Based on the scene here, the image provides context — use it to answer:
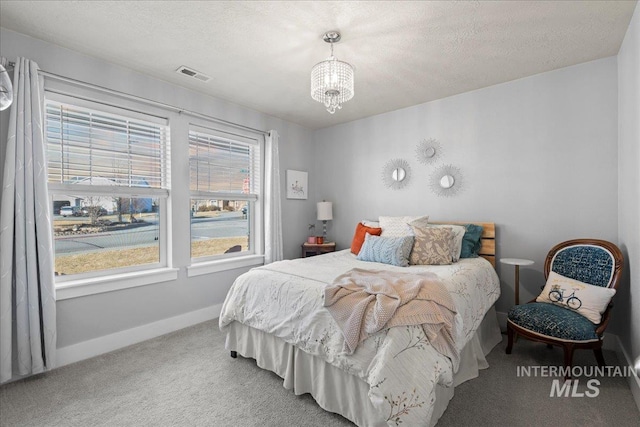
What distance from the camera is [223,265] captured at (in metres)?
3.70

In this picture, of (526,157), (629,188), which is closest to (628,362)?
(629,188)

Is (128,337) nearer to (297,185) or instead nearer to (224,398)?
(224,398)

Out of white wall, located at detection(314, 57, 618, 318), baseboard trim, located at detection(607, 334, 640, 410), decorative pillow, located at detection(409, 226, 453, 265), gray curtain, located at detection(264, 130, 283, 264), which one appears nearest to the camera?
baseboard trim, located at detection(607, 334, 640, 410)

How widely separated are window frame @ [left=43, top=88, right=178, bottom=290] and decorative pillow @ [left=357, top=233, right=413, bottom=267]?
2.09 m

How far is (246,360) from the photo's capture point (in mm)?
2523

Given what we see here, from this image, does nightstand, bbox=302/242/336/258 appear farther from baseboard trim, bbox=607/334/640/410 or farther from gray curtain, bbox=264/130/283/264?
baseboard trim, bbox=607/334/640/410

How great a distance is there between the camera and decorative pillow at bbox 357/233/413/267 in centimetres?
284

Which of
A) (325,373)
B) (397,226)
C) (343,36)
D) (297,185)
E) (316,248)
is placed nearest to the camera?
(325,373)

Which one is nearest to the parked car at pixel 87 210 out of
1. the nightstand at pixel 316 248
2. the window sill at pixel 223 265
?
the window sill at pixel 223 265

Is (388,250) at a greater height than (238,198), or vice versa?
(238,198)

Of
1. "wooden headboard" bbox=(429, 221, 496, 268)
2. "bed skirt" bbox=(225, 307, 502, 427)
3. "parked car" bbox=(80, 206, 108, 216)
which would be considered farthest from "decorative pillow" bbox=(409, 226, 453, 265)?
"parked car" bbox=(80, 206, 108, 216)

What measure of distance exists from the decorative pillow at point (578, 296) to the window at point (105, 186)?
375 cm

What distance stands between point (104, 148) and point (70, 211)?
65 cm

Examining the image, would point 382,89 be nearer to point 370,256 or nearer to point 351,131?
point 351,131
